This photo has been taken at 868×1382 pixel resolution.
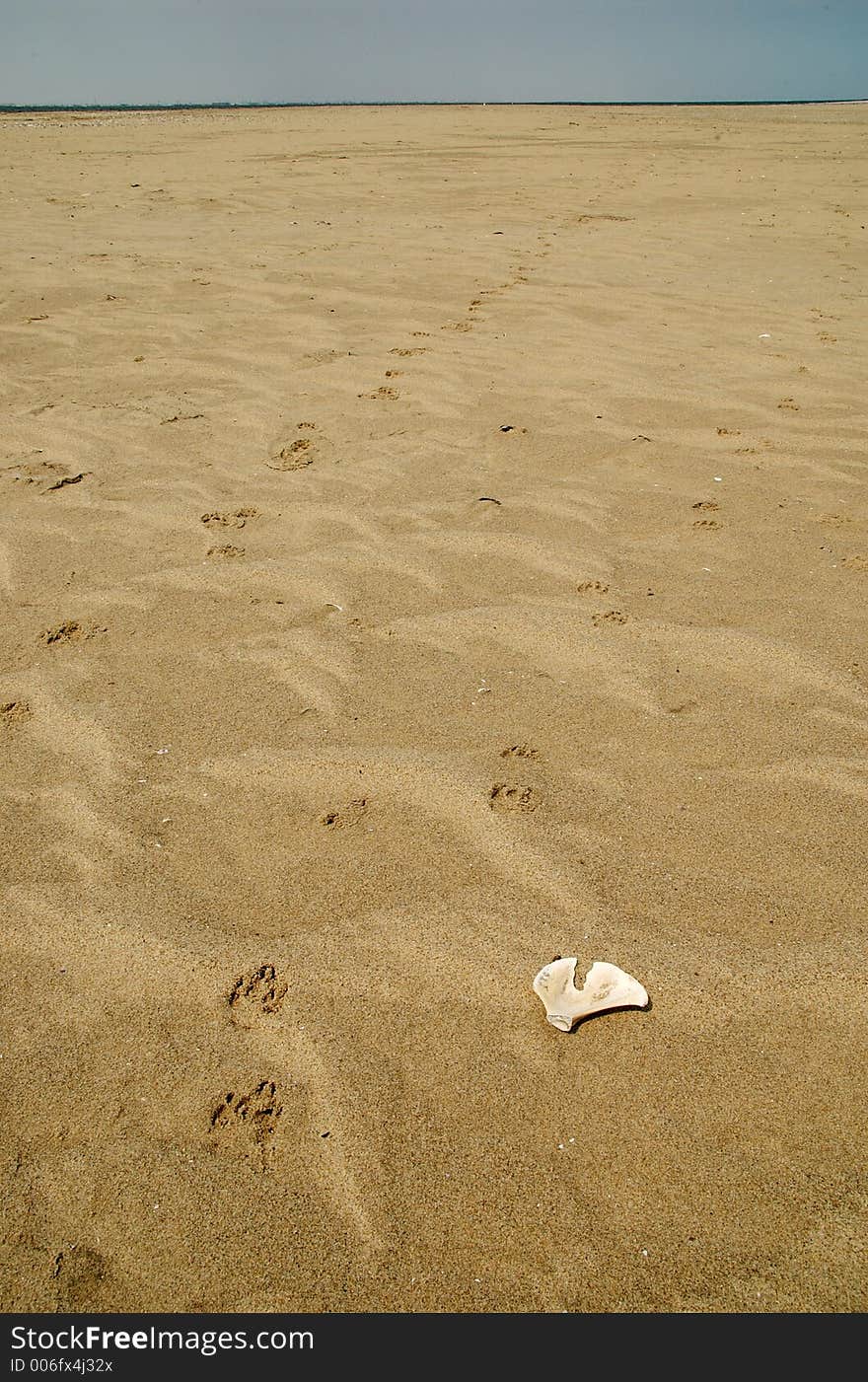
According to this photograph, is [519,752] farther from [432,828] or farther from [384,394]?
[384,394]

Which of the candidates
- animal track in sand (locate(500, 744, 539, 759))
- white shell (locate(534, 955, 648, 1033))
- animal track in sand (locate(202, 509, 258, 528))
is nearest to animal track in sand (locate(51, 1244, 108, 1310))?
white shell (locate(534, 955, 648, 1033))

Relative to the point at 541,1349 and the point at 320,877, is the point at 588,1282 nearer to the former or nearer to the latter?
the point at 541,1349

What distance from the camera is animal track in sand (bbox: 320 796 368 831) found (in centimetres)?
176

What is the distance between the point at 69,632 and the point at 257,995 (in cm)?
131

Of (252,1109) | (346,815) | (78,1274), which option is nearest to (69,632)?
(346,815)

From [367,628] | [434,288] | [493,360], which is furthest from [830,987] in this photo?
[434,288]

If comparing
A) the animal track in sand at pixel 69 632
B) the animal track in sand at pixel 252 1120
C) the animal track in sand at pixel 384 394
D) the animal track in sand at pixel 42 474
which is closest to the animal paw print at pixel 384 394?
the animal track in sand at pixel 384 394

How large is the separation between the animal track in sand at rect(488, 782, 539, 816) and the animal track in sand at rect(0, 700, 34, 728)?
1.09 meters

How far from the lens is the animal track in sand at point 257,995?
142 centimetres

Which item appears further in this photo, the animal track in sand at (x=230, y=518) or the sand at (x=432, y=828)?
the animal track in sand at (x=230, y=518)

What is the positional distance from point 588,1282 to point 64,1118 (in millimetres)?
754

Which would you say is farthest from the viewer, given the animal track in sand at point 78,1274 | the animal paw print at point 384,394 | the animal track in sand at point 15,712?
the animal paw print at point 384,394

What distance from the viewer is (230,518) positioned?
294cm

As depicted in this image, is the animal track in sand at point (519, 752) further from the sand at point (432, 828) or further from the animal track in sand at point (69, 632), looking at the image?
the animal track in sand at point (69, 632)
